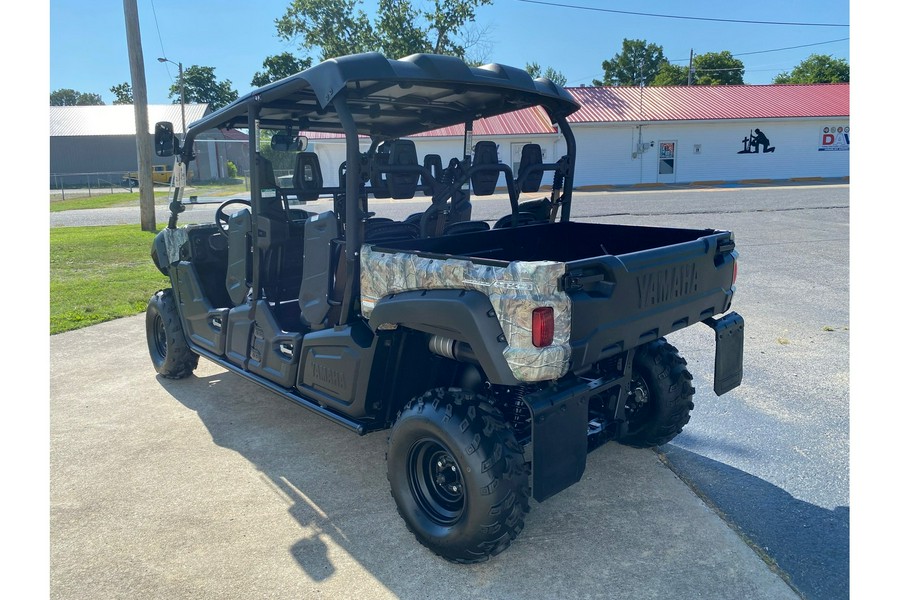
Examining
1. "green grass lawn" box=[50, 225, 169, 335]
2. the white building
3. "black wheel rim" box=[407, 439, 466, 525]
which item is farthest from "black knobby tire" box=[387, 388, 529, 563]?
the white building

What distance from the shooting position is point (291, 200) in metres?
4.43

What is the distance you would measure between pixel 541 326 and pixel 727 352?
1528 millimetres

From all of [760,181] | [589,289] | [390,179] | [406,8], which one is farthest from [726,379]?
[406,8]

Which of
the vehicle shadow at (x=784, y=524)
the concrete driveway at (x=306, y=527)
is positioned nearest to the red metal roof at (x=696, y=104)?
the concrete driveway at (x=306, y=527)

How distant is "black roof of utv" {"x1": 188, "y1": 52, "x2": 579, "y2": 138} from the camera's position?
317 cm

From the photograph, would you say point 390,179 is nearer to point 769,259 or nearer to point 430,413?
point 430,413

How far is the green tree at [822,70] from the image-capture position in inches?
1892

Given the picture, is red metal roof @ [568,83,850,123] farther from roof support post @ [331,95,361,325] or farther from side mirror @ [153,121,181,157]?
roof support post @ [331,95,361,325]

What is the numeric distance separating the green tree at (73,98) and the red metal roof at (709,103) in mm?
90972

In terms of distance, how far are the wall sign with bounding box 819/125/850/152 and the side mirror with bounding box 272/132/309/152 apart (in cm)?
3275

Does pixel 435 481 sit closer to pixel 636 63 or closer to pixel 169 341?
pixel 169 341

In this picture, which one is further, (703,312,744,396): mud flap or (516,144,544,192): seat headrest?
(516,144,544,192): seat headrest

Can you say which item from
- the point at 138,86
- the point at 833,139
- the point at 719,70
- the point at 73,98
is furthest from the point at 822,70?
the point at 73,98

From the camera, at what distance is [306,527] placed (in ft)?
10.8
